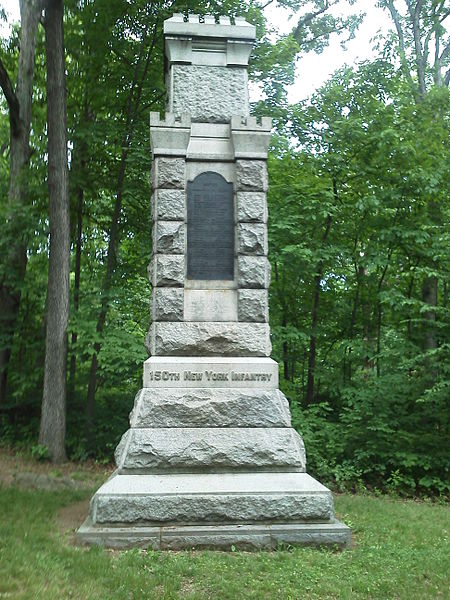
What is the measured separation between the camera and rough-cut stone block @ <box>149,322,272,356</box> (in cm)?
679

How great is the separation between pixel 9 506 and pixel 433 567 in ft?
16.0

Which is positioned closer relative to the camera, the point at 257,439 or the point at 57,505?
the point at 257,439

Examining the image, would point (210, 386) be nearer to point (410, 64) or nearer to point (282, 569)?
point (282, 569)

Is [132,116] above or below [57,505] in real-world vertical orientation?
above

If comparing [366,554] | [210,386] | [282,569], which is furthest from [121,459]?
[366,554]

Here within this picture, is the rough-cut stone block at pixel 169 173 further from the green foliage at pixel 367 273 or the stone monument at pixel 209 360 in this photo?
the green foliage at pixel 367 273

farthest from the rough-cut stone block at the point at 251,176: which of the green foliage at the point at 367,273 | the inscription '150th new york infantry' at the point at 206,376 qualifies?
the green foliage at the point at 367,273

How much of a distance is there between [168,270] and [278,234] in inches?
221

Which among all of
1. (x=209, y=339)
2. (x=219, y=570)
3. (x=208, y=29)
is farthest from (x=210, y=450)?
(x=208, y=29)

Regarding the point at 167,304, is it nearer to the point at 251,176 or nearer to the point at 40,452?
the point at 251,176

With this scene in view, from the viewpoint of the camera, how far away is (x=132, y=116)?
1306 centimetres

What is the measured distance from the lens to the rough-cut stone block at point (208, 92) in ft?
24.4

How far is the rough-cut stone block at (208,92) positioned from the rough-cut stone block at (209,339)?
8.46 ft

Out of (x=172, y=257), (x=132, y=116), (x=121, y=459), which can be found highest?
(x=132, y=116)
